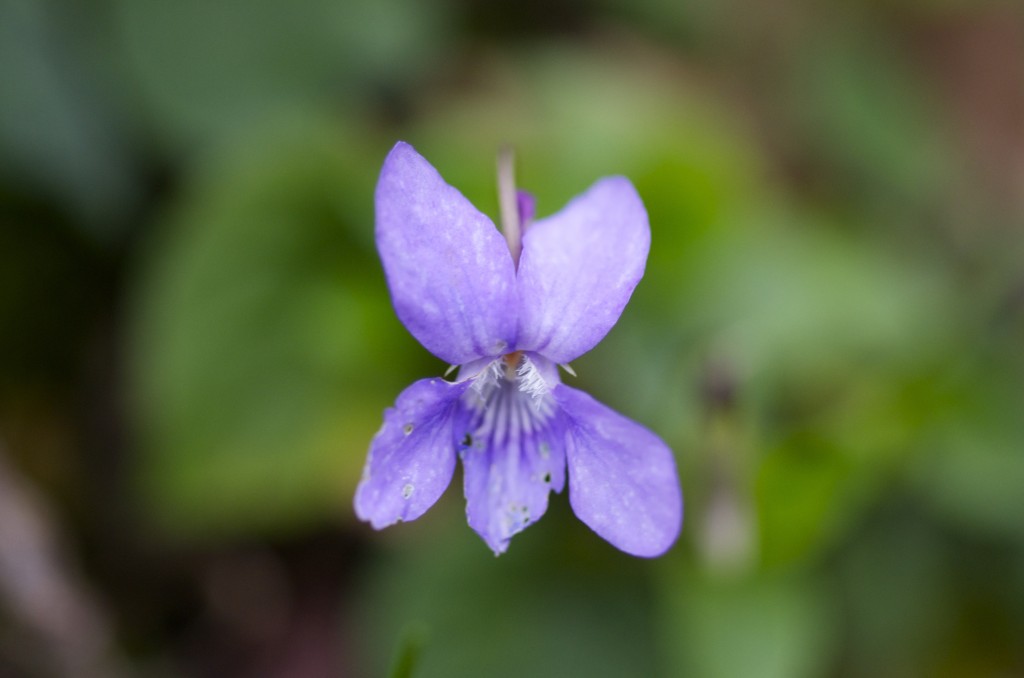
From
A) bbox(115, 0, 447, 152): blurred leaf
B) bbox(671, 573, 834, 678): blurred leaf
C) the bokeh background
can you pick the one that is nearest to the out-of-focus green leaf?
the bokeh background

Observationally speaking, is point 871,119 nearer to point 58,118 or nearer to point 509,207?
point 58,118

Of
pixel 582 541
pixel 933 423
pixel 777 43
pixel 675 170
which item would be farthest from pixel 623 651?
pixel 777 43

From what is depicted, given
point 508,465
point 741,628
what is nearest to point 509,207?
point 508,465

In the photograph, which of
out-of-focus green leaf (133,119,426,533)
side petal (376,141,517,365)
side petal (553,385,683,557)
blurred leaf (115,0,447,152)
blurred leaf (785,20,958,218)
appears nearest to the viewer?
side petal (376,141,517,365)

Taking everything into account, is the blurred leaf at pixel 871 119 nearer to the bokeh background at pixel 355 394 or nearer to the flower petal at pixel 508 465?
the bokeh background at pixel 355 394

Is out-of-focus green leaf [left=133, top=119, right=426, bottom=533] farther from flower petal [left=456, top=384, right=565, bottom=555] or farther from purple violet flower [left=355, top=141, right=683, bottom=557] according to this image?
purple violet flower [left=355, top=141, right=683, bottom=557]

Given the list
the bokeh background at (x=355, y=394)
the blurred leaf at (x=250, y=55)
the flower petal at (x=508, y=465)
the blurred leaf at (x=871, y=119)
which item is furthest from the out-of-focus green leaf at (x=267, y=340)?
the blurred leaf at (x=871, y=119)

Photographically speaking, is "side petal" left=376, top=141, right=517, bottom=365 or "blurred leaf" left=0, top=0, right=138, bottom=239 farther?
"blurred leaf" left=0, top=0, right=138, bottom=239
